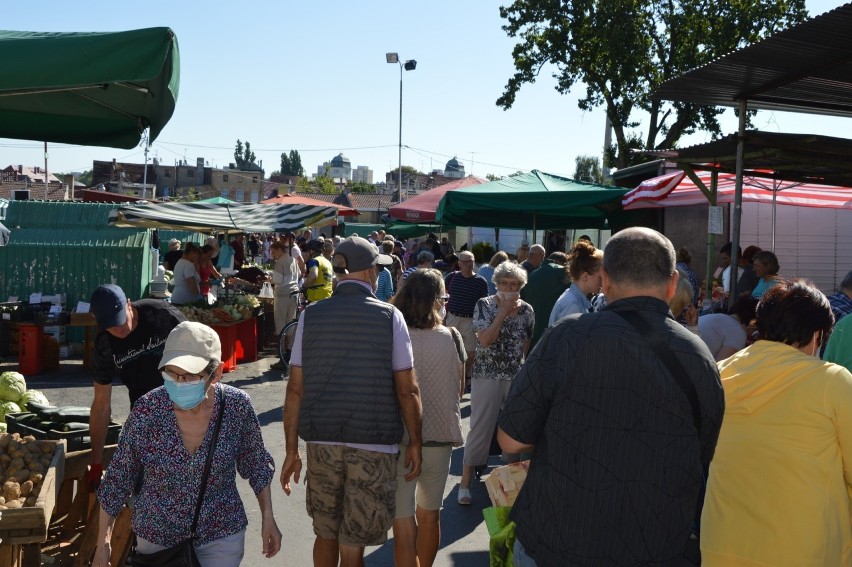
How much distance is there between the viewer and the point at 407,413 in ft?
14.3

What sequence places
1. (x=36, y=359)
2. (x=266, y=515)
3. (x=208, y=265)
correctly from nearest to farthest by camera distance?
1. (x=266, y=515)
2. (x=36, y=359)
3. (x=208, y=265)

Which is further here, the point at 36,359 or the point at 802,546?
the point at 36,359

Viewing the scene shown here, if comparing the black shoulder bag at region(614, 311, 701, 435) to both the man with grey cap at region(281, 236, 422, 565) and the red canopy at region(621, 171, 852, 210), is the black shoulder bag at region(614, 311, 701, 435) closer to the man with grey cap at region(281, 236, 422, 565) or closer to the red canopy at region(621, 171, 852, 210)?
the man with grey cap at region(281, 236, 422, 565)

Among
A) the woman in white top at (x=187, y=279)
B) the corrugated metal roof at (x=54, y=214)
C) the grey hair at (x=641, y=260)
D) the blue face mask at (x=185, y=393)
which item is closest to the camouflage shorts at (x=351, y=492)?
the blue face mask at (x=185, y=393)

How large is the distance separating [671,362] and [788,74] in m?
4.94

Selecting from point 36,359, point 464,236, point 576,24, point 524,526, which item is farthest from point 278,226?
point 464,236

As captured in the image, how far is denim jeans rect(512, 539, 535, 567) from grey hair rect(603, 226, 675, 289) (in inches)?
37.1

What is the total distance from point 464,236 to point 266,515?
40.0 m

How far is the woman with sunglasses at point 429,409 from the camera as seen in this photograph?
471 centimetres

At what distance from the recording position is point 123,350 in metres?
4.59

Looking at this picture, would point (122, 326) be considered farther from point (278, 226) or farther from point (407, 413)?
point (278, 226)

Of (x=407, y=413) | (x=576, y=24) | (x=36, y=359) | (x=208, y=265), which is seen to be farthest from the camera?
(x=576, y=24)

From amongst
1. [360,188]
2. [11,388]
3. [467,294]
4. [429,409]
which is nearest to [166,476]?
[429,409]

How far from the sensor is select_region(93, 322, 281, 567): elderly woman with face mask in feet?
11.0
